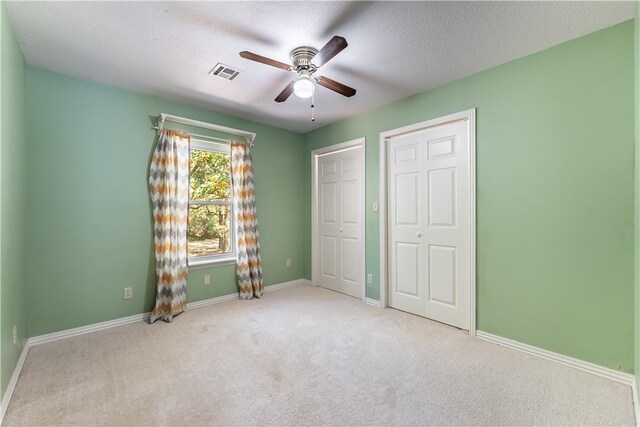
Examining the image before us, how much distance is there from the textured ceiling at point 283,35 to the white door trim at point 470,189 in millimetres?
386

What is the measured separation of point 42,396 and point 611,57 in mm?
4412

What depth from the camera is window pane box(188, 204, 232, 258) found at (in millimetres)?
3568

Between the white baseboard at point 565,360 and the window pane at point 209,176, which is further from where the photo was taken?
the window pane at point 209,176

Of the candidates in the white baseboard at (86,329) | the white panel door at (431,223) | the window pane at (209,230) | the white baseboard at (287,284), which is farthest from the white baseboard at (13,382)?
the white panel door at (431,223)

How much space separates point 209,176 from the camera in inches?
146

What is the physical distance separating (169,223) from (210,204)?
63cm

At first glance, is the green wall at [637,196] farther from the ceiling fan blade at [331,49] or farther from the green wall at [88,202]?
the green wall at [88,202]

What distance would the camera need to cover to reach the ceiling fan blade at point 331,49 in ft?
5.57

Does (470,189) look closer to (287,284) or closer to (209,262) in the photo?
(287,284)

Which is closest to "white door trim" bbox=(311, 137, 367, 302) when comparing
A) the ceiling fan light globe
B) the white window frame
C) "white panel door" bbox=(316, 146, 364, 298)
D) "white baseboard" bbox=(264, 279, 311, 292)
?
"white panel door" bbox=(316, 146, 364, 298)

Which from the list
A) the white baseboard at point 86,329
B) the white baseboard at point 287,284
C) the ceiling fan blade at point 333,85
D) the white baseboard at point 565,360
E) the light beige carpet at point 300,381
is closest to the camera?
the light beige carpet at point 300,381

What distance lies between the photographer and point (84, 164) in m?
2.74

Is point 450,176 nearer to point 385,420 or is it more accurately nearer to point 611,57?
point 611,57

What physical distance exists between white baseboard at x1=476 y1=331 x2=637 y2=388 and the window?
3.12 meters
